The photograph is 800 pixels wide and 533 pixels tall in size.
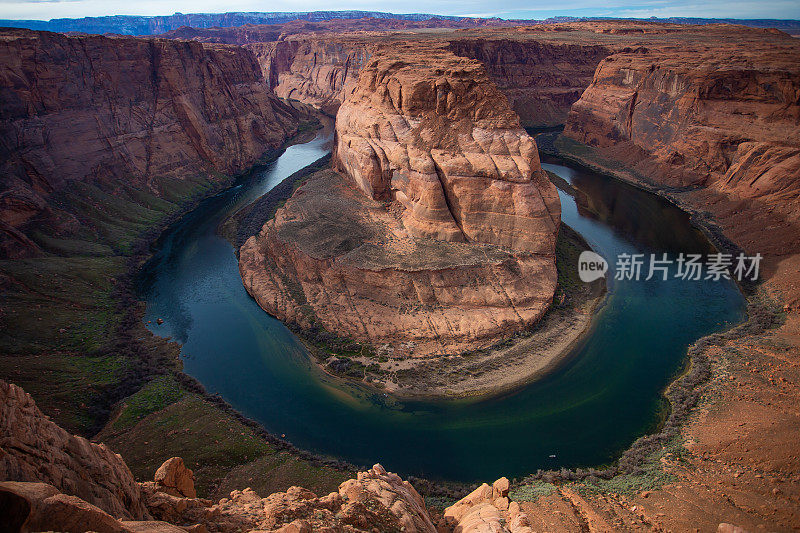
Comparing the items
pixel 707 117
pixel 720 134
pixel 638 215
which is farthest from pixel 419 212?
pixel 707 117

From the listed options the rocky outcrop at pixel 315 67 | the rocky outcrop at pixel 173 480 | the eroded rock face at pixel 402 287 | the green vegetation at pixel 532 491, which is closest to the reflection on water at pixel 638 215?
the eroded rock face at pixel 402 287

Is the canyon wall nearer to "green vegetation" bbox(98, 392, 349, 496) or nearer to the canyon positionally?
A: the canyon

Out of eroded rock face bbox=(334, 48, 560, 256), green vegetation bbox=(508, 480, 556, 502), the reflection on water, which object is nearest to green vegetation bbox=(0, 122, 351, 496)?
green vegetation bbox=(508, 480, 556, 502)

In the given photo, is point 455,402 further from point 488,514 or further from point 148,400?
point 148,400

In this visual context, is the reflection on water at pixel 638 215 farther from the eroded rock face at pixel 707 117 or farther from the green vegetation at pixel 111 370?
the green vegetation at pixel 111 370

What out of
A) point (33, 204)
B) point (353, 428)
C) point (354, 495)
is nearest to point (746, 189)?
point (353, 428)

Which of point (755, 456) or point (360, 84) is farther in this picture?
point (360, 84)

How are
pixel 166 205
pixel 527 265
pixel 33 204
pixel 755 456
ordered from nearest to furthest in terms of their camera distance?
pixel 755 456, pixel 527 265, pixel 33 204, pixel 166 205

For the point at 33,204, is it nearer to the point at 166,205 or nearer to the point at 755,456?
the point at 166,205
